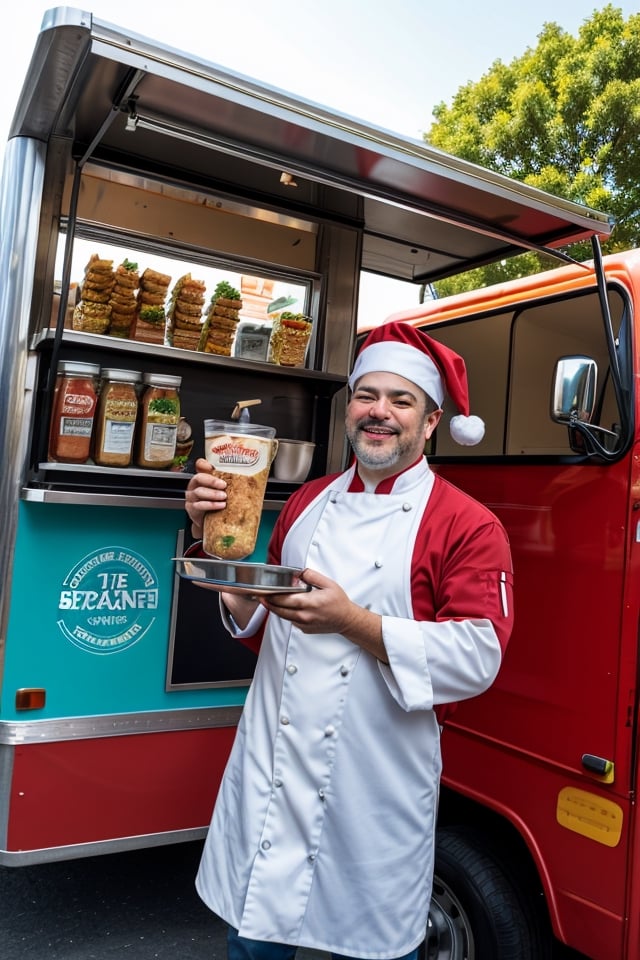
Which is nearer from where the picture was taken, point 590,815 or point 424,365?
point 424,365

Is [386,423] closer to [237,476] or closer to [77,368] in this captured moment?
[237,476]

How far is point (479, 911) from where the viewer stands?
2611 millimetres

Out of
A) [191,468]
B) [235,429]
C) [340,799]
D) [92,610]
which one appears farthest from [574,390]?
[92,610]

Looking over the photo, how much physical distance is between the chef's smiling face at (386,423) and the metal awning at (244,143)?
743 millimetres

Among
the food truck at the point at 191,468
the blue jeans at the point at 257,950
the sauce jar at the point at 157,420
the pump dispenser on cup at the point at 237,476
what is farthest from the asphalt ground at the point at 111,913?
the pump dispenser on cup at the point at 237,476

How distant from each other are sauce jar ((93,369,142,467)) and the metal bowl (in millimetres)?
642

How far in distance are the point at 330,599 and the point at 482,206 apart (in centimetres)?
168

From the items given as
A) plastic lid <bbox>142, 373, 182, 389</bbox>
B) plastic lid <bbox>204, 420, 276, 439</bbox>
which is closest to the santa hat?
plastic lid <bbox>204, 420, 276, 439</bbox>

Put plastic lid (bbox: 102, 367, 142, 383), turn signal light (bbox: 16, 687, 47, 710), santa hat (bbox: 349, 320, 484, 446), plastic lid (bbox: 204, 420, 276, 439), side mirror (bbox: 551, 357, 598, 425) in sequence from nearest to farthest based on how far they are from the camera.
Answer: plastic lid (bbox: 204, 420, 276, 439), santa hat (bbox: 349, 320, 484, 446), side mirror (bbox: 551, 357, 598, 425), turn signal light (bbox: 16, 687, 47, 710), plastic lid (bbox: 102, 367, 142, 383)

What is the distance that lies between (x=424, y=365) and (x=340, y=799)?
1247mm

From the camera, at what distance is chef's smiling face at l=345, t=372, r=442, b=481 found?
2244 millimetres

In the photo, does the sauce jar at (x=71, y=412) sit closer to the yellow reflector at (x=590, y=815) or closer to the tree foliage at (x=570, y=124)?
the yellow reflector at (x=590, y=815)

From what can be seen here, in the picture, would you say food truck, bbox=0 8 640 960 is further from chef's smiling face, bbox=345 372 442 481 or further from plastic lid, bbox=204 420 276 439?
chef's smiling face, bbox=345 372 442 481

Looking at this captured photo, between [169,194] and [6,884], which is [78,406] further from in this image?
[6,884]
